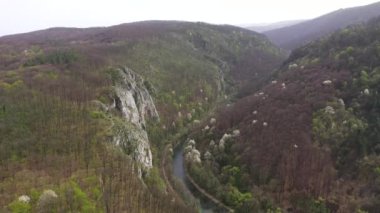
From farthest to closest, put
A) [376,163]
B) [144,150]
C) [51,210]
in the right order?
[144,150], [376,163], [51,210]

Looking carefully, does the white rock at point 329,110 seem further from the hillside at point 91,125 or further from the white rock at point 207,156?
the hillside at point 91,125

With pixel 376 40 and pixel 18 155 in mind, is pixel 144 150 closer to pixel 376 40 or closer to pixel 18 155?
pixel 18 155

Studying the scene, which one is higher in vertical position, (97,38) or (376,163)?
(97,38)

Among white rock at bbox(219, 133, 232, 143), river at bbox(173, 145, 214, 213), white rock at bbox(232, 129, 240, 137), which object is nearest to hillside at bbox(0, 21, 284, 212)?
river at bbox(173, 145, 214, 213)

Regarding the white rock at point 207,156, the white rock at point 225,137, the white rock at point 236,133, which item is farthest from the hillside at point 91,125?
the white rock at point 236,133

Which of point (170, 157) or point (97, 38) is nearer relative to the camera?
point (170, 157)

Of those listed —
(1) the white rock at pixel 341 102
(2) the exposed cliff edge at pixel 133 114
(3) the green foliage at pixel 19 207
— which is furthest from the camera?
(1) the white rock at pixel 341 102

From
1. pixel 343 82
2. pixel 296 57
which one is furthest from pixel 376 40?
pixel 296 57
